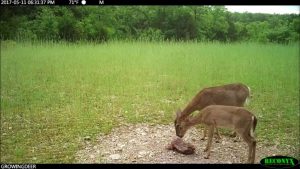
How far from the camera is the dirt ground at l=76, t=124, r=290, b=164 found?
566cm

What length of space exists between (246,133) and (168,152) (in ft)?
3.40

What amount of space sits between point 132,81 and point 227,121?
1.90 metres

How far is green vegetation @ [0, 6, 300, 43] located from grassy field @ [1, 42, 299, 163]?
0.15 meters

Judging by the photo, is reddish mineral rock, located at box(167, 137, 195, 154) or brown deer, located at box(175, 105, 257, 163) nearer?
brown deer, located at box(175, 105, 257, 163)

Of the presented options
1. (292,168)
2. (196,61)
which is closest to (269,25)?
(196,61)

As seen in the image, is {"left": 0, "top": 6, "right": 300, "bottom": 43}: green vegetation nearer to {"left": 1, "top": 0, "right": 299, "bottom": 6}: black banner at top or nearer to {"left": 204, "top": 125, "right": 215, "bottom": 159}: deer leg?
{"left": 1, "top": 0, "right": 299, "bottom": 6}: black banner at top

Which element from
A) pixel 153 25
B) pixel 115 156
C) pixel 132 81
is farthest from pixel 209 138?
pixel 153 25

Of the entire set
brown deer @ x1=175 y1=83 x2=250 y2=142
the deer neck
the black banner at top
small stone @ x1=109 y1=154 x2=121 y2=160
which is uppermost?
the black banner at top

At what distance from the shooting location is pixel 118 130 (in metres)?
6.39

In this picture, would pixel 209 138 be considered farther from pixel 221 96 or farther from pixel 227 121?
pixel 221 96

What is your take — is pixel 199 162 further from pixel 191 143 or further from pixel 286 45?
pixel 286 45

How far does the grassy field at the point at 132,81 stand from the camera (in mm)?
6570

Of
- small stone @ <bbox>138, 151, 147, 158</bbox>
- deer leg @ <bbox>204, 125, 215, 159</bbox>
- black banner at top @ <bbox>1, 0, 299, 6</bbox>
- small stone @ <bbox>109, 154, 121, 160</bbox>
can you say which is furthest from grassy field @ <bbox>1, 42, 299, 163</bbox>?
black banner at top @ <bbox>1, 0, 299, 6</bbox>

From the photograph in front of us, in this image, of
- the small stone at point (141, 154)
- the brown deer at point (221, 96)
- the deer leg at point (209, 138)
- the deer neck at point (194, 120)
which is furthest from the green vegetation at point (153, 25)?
the small stone at point (141, 154)
